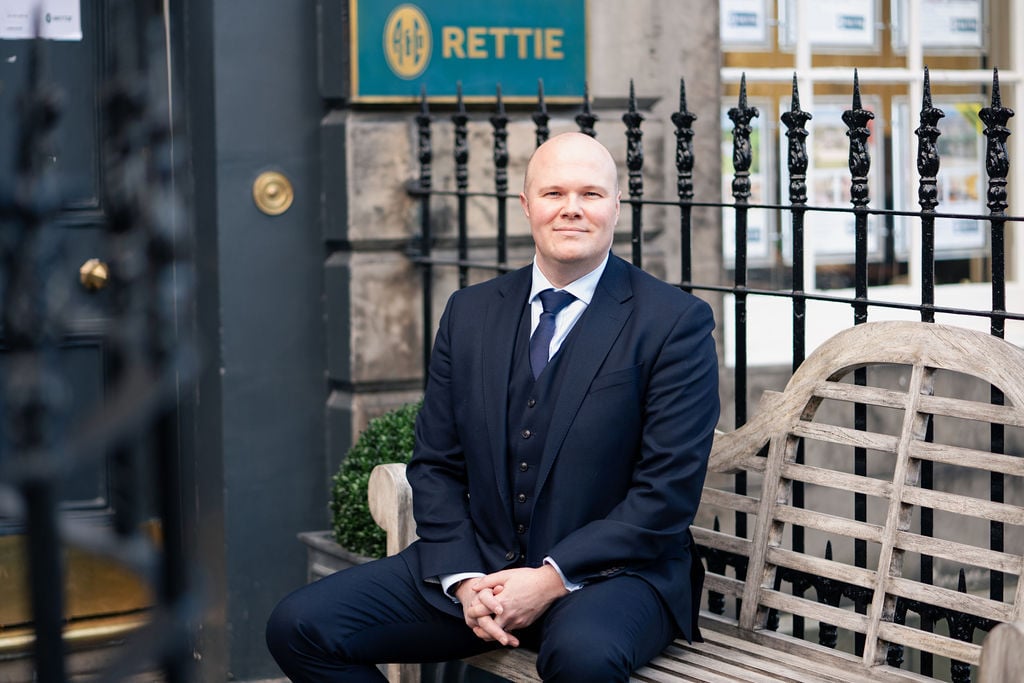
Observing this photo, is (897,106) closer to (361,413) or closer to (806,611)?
(361,413)

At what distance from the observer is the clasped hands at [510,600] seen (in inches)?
115

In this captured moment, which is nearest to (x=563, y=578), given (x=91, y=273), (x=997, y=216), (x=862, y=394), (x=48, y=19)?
(x=862, y=394)

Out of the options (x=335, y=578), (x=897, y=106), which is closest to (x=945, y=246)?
(x=897, y=106)

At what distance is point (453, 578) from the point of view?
120 inches

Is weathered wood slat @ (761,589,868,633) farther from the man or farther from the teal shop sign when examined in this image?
the teal shop sign

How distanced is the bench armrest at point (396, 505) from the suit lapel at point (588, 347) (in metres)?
0.55

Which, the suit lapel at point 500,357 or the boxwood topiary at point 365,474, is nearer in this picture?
the suit lapel at point 500,357

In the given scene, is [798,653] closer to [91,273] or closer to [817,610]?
[817,610]

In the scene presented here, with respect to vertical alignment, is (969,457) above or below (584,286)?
below

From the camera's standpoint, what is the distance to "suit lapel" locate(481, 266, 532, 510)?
310 centimetres

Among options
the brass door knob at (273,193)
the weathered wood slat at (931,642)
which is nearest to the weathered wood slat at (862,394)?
the weathered wood slat at (931,642)

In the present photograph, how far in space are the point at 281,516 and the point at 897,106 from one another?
304cm

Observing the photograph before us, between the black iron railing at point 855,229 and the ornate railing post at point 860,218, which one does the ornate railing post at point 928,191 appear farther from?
the ornate railing post at point 860,218

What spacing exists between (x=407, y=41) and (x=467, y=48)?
0.73 feet
